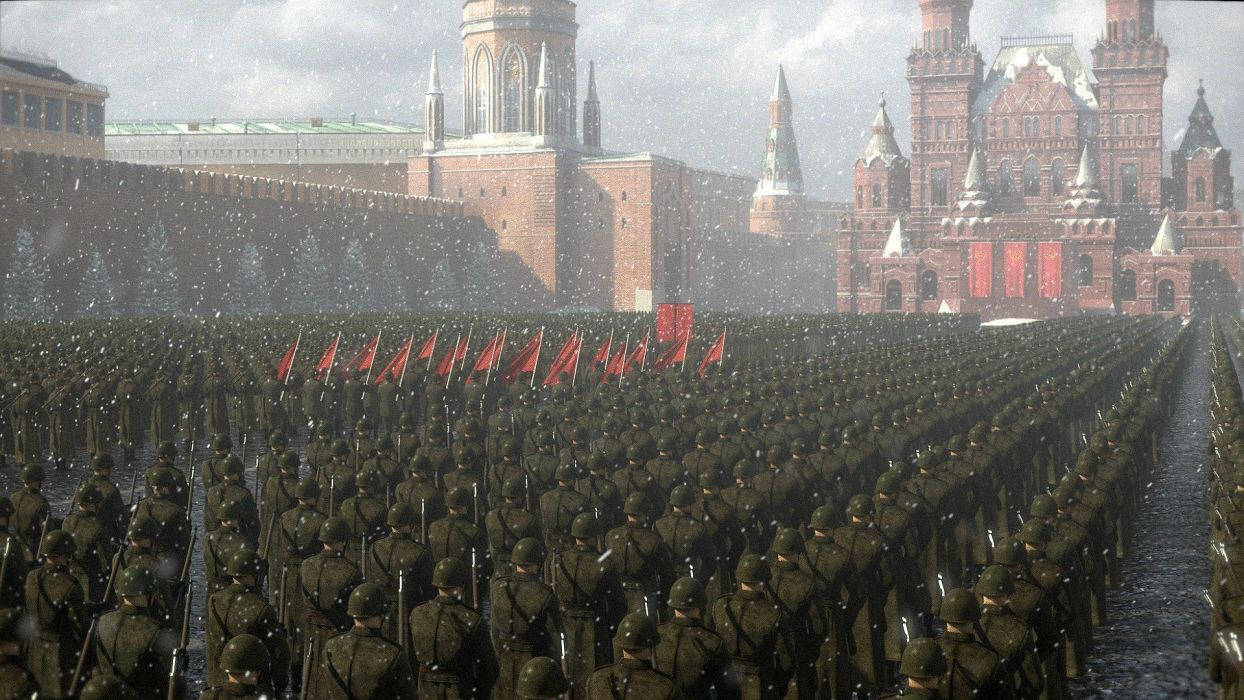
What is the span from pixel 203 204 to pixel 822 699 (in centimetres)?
4248

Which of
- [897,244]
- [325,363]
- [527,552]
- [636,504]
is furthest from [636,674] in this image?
[897,244]

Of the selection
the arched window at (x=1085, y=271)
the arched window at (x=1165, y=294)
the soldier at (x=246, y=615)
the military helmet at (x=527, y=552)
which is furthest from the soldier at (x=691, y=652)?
the arched window at (x=1165, y=294)

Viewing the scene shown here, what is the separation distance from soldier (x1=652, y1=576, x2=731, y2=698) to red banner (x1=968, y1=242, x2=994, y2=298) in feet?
207

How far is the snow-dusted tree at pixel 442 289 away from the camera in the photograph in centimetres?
5609

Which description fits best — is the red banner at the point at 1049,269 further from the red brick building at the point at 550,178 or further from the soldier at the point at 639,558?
the soldier at the point at 639,558

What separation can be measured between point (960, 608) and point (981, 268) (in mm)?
63696

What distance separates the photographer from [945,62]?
74062 millimetres

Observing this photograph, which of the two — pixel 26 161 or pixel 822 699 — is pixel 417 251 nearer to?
pixel 26 161

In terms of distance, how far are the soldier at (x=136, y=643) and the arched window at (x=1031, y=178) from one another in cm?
7134

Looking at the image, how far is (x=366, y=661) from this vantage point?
5203mm

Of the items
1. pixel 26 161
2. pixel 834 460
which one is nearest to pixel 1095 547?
pixel 834 460

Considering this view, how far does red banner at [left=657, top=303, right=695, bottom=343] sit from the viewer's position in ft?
83.5

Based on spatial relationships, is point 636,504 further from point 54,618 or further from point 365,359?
point 365,359

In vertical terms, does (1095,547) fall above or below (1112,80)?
below
